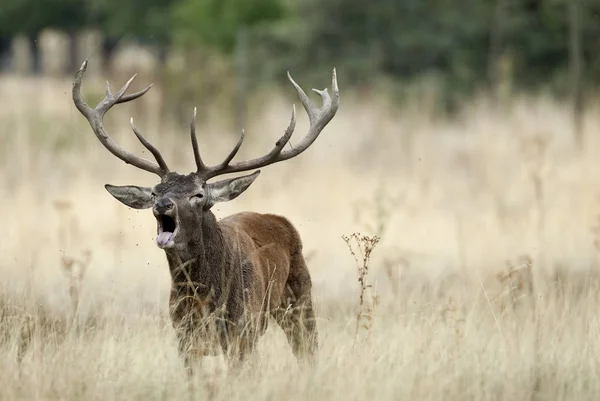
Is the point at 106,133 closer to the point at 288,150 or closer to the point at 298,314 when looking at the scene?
the point at 288,150

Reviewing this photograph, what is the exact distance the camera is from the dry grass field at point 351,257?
20.6ft

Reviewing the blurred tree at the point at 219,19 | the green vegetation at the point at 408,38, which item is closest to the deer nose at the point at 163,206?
the green vegetation at the point at 408,38

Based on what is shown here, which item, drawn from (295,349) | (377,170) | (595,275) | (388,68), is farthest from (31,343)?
(388,68)

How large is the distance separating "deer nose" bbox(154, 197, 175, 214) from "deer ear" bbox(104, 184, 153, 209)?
1.61 ft

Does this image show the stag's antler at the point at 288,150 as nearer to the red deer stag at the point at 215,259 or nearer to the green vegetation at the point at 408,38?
the red deer stag at the point at 215,259

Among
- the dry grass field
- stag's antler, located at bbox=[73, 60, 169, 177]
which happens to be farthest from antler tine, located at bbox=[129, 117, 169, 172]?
the dry grass field

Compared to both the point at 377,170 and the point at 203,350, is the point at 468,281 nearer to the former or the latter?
the point at 203,350

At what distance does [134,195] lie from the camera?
7184 mm

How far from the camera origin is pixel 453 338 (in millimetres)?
7176

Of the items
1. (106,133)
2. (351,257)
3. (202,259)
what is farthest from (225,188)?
(351,257)

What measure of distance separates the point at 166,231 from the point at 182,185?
0.27 metres

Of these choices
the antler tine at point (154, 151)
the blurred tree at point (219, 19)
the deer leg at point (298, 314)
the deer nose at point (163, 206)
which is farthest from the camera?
the blurred tree at point (219, 19)

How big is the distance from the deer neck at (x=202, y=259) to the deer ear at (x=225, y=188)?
90 mm

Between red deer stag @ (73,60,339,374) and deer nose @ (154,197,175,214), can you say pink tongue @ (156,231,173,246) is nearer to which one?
red deer stag @ (73,60,339,374)
